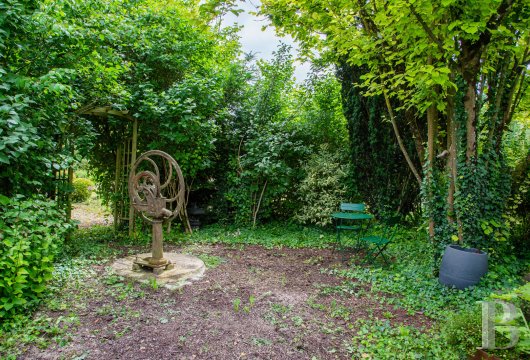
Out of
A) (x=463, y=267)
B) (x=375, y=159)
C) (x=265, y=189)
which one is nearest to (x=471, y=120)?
(x=463, y=267)

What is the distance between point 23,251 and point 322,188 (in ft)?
17.0

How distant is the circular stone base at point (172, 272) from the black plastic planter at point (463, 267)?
297cm

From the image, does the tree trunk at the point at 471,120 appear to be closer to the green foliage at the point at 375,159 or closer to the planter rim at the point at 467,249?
the planter rim at the point at 467,249

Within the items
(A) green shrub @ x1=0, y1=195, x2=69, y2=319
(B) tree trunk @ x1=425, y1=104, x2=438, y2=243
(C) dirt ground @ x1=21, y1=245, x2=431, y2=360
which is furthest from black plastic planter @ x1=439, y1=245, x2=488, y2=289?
(A) green shrub @ x1=0, y1=195, x2=69, y2=319

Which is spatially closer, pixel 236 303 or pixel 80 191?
pixel 236 303

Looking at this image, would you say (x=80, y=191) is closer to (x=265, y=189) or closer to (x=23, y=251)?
(x=265, y=189)

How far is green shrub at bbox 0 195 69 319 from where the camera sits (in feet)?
8.66

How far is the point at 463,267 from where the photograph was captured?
350 cm

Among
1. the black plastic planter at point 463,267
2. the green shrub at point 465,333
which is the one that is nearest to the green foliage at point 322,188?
the black plastic planter at point 463,267

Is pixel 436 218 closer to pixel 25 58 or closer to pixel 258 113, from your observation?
pixel 258 113

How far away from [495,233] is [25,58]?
5843 mm

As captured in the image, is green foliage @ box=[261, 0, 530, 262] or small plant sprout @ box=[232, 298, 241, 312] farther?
green foliage @ box=[261, 0, 530, 262]

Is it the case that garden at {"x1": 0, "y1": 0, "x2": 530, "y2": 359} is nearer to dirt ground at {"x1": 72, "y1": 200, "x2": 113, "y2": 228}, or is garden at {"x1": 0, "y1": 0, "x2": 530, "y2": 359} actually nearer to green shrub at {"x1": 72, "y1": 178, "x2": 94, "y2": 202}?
dirt ground at {"x1": 72, "y1": 200, "x2": 113, "y2": 228}

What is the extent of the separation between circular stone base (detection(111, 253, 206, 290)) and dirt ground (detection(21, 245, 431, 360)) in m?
0.12
